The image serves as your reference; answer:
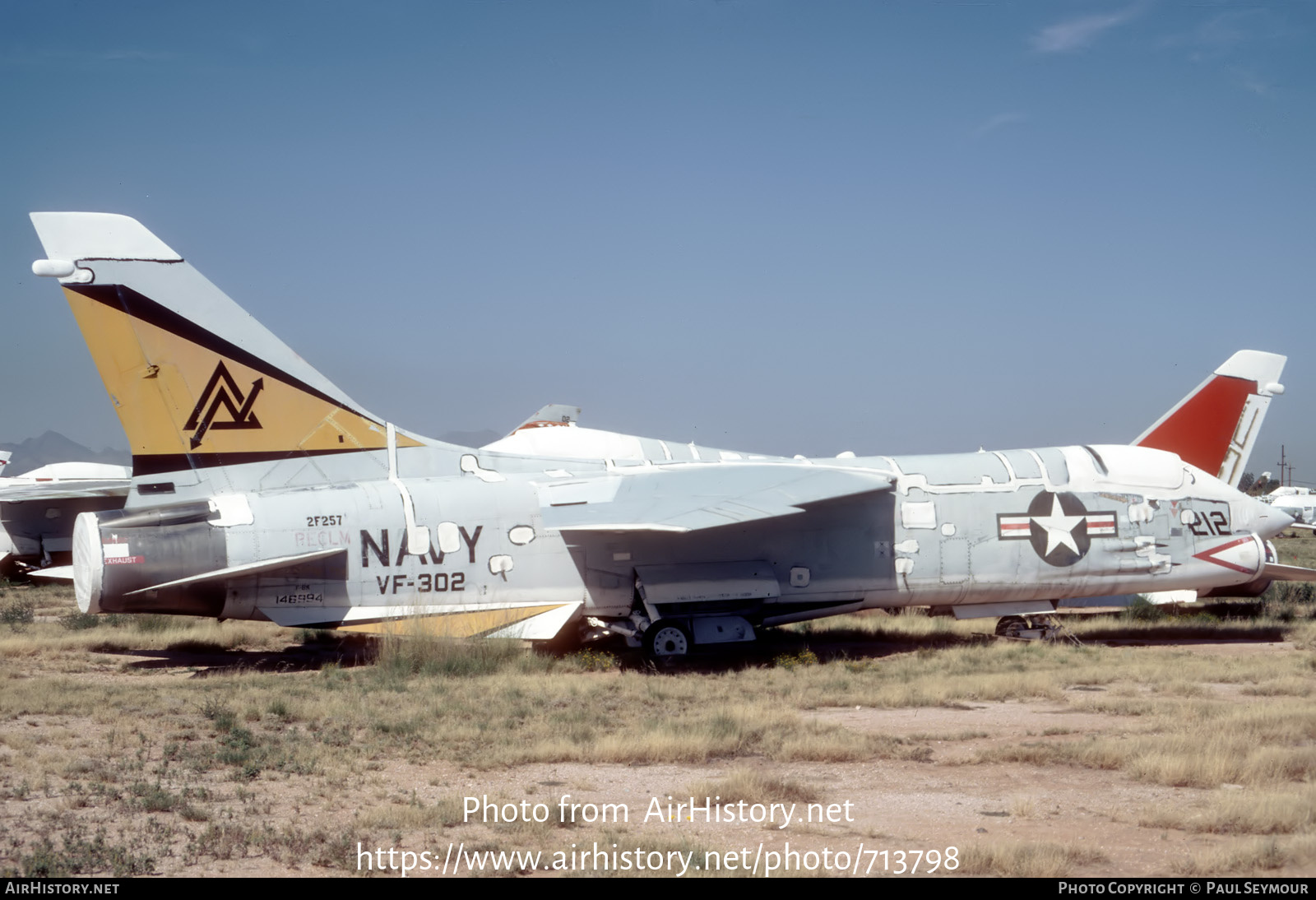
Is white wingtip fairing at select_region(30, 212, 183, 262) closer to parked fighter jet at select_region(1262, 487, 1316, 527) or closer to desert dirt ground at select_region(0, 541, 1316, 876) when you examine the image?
desert dirt ground at select_region(0, 541, 1316, 876)

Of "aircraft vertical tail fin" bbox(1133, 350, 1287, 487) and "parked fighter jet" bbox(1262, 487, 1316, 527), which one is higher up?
"aircraft vertical tail fin" bbox(1133, 350, 1287, 487)

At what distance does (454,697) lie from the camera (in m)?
12.3

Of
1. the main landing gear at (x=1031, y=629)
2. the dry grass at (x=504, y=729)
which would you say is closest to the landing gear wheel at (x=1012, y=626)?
the main landing gear at (x=1031, y=629)

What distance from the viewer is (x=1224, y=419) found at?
2008cm

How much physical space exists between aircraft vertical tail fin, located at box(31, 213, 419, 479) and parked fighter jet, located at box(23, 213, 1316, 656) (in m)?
0.02

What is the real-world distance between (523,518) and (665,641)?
2.62 m

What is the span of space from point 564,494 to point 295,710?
5100mm

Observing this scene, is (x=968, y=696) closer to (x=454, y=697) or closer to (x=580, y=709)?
(x=580, y=709)

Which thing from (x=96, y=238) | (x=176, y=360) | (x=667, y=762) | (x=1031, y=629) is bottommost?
(x=667, y=762)

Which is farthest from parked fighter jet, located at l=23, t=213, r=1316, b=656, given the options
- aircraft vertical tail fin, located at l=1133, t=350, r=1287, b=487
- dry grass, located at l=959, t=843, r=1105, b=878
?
dry grass, located at l=959, t=843, r=1105, b=878

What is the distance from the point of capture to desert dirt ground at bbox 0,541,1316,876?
6.65 m

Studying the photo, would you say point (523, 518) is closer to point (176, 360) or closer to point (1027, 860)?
point (176, 360)

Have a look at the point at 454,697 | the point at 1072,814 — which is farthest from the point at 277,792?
the point at 1072,814

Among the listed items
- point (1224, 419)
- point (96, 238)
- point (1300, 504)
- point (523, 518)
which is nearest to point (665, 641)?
point (523, 518)
